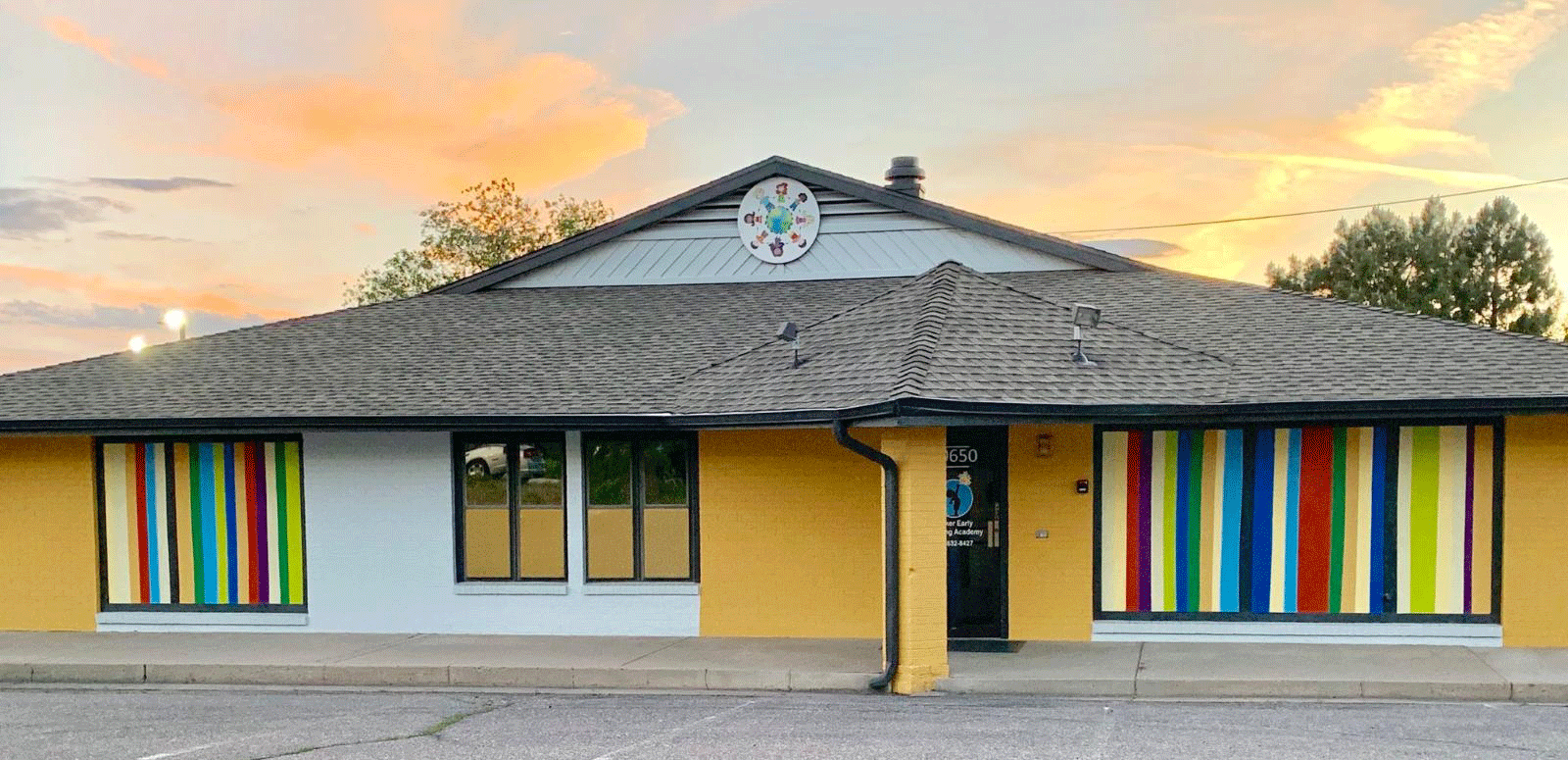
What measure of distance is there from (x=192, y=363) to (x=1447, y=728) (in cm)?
1366

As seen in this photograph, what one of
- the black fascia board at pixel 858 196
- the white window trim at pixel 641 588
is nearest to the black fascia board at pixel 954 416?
the white window trim at pixel 641 588

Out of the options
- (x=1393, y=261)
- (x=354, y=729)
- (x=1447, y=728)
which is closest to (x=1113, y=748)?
(x=1447, y=728)

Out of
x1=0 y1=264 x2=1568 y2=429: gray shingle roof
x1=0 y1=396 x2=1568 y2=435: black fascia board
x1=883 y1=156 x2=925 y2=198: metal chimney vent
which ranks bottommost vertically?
x1=0 y1=396 x2=1568 y2=435: black fascia board

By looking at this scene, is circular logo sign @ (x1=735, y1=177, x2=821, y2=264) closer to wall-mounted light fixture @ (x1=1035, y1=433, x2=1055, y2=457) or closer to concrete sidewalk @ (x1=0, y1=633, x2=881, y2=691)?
wall-mounted light fixture @ (x1=1035, y1=433, x2=1055, y2=457)

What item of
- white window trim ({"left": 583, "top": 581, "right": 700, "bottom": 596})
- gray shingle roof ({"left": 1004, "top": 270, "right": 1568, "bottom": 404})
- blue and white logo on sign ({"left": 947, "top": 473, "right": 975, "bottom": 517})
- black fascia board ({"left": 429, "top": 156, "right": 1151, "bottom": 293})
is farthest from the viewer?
black fascia board ({"left": 429, "top": 156, "right": 1151, "bottom": 293})

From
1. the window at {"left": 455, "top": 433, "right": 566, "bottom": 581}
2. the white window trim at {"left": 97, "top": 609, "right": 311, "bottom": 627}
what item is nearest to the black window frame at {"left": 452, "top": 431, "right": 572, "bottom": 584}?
the window at {"left": 455, "top": 433, "right": 566, "bottom": 581}

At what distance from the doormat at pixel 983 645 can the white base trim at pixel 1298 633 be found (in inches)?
33.6

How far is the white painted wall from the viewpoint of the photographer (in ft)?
43.5

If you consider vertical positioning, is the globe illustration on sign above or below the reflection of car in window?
below

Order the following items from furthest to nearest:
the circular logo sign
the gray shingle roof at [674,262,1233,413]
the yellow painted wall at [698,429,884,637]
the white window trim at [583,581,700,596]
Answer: the circular logo sign, the white window trim at [583,581,700,596], the yellow painted wall at [698,429,884,637], the gray shingle roof at [674,262,1233,413]

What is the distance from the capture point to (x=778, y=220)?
16.8 metres

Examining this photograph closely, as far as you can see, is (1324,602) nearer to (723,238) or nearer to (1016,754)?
(1016,754)

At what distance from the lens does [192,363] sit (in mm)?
15492

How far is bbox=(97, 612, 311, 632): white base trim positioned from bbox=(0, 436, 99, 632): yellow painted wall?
0.21 metres
